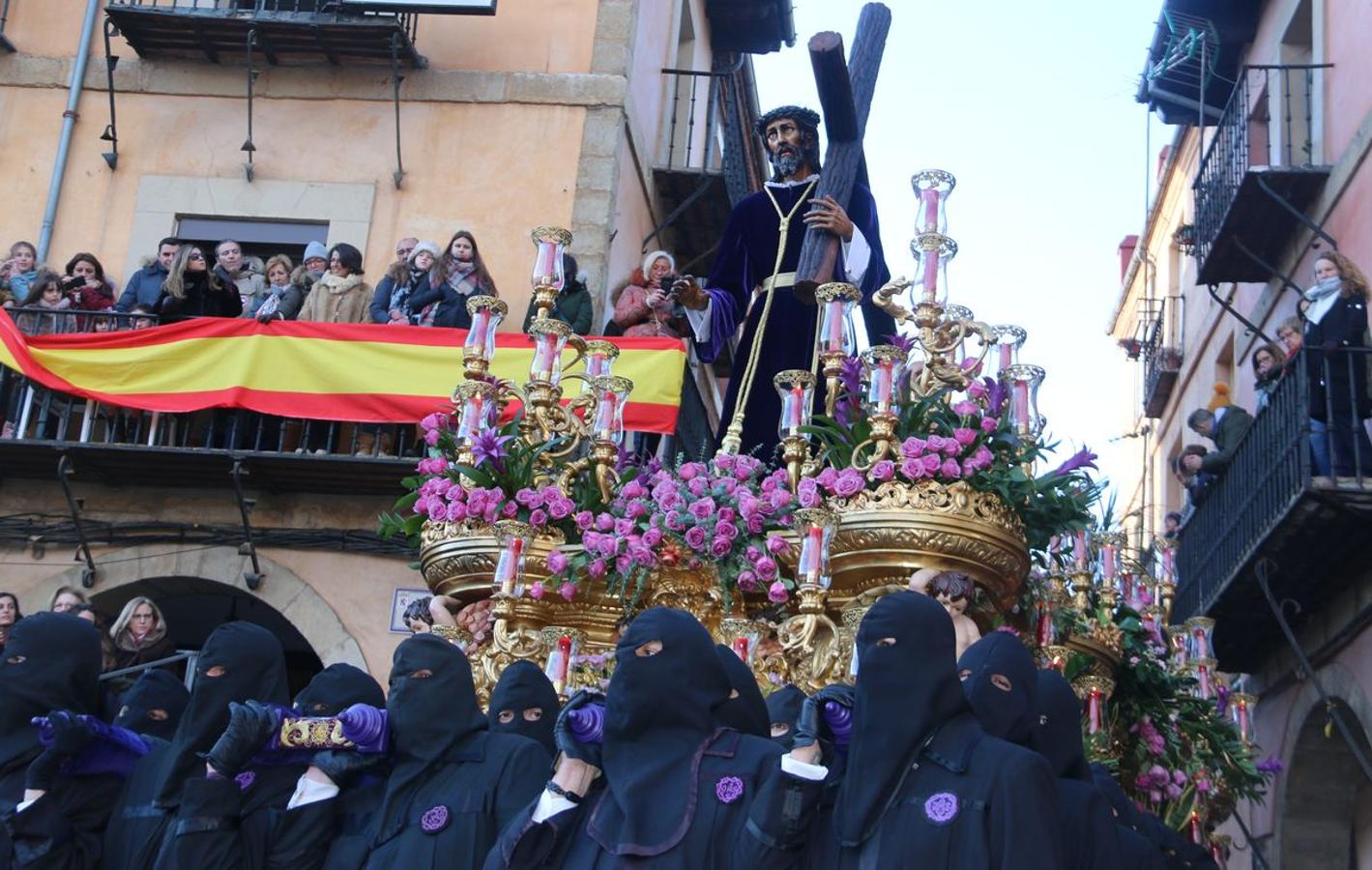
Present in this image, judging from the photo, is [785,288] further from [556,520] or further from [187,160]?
[187,160]

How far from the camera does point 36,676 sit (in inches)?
265

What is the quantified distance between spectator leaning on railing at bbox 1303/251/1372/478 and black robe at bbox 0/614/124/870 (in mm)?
8292

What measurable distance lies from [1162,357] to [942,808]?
1751 centimetres

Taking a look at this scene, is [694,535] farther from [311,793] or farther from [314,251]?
[314,251]

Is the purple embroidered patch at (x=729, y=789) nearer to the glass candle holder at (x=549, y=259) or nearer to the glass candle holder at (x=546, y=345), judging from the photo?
the glass candle holder at (x=546, y=345)

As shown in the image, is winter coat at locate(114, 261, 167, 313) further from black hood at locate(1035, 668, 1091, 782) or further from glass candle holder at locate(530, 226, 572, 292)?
black hood at locate(1035, 668, 1091, 782)

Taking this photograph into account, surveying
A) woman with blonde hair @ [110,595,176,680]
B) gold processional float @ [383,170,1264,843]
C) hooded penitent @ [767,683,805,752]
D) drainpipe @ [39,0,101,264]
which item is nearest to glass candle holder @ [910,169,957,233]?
gold processional float @ [383,170,1264,843]

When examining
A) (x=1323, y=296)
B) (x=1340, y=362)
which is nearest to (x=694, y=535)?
(x=1340, y=362)

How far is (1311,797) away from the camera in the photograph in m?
15.0

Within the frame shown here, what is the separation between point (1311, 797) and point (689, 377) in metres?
6.13

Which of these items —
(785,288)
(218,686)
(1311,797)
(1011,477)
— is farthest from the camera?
(1311,797)

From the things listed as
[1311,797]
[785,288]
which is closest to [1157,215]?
[1311,797]

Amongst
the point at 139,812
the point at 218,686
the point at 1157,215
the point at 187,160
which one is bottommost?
the point at 139,812

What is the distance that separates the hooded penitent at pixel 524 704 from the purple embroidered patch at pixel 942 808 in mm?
1864
